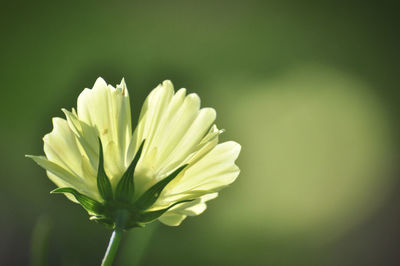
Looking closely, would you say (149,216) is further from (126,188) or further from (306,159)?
(306,159)

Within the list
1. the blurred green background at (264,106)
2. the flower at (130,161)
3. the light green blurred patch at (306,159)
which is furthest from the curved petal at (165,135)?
the light green blurred patch at (306,159)

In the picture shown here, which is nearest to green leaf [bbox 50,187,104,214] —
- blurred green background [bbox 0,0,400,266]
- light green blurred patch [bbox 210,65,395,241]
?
blurred green background [bbox 0,0,400,266]

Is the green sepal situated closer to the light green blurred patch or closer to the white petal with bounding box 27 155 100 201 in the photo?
the white petal with bounding box 27 155 100 201

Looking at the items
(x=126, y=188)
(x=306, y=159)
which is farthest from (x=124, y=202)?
(x=306, y=159)

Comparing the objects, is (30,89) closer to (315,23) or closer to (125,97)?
(315,23)

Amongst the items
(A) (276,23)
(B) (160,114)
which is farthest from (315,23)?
(B) (160,114)
